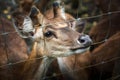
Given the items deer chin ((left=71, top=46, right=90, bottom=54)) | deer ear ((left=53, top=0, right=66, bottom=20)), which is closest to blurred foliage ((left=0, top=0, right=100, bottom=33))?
deer ear ((left=53, top=0, right=66, bottom=20))

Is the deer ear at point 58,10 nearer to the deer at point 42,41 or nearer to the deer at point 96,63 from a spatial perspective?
the deer at point 42,41

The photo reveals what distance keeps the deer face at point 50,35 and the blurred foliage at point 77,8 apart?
111 inches

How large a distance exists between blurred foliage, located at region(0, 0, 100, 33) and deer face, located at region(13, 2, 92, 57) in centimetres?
282

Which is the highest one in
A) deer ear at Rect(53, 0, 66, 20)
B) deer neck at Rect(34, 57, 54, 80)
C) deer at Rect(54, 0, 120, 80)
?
deer ear at Rect(53, 0, 66, 20)

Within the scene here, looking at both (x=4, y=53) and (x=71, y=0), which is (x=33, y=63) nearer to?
(x=4, y=53)

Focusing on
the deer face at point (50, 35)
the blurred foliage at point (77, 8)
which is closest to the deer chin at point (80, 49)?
the deer face at point (50, 35)

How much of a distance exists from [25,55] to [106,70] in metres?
1.08

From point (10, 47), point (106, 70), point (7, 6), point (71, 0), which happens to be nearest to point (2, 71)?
point (10, 47)

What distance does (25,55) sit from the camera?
5.48 m

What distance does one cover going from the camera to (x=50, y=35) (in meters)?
4.67

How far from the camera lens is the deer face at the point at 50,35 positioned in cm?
454

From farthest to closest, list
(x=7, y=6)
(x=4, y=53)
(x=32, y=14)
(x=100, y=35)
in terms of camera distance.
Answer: (x=7, y=6), (x=100, y=35), (x=4, y=53), (x=32, y=14)

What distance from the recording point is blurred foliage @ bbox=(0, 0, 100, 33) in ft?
25.2

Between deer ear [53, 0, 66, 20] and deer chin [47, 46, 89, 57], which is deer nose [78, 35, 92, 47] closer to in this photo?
deer chin [47, 46, 89, 57]
